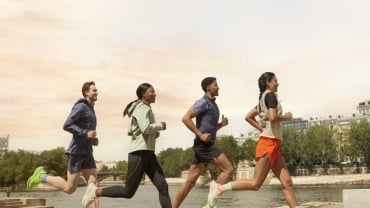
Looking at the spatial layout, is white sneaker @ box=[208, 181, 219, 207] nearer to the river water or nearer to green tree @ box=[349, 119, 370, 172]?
the river water

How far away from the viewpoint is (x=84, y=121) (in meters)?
8.02

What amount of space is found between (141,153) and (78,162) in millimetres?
Result: 1299

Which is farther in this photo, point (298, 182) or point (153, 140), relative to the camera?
point (298, 182)

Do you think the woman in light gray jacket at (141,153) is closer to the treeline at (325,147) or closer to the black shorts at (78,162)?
the black shorts at (78,162)

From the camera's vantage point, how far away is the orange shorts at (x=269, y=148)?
7.35 metres

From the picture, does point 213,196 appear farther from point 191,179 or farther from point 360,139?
point 360,139

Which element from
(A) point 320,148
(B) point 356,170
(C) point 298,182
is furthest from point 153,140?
(B) point 356,170

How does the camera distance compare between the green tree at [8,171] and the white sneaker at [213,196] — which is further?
the green tree at [8,171]

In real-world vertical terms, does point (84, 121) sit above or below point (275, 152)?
above

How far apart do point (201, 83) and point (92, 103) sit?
1.83m

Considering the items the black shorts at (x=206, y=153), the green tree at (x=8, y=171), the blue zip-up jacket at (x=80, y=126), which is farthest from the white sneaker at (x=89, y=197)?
the green tree at (x=8, y=171)

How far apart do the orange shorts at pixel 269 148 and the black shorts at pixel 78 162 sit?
2706 mm

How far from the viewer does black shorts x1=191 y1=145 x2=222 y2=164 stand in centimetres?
786

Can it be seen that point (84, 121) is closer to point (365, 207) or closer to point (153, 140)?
point (153, 140)
